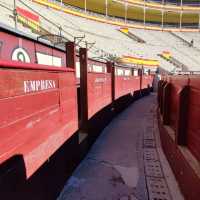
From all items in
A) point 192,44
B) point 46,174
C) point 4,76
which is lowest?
point 46,174

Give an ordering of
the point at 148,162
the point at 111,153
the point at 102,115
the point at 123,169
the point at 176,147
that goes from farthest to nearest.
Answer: the point at 102,115 → the point at 111,153 → the point at 148,162 → the point at 123,169 → the point at 176,147

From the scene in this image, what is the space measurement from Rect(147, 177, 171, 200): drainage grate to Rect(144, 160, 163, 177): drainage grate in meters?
0.18

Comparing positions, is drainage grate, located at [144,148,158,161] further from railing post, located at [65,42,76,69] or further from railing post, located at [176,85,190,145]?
railing post, located at [65,42,76,69]

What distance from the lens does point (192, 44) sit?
3409cm

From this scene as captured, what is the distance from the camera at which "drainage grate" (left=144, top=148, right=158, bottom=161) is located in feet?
14.7

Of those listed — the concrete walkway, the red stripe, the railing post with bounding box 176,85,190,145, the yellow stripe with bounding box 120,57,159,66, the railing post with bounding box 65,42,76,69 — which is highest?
the red stripe

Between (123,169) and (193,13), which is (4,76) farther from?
(193,13)

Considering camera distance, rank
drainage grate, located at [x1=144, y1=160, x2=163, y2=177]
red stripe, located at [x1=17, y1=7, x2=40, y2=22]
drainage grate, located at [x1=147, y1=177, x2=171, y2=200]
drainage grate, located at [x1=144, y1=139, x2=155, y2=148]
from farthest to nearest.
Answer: red stripe, located at [x1=17, y1=7, x2=40, y2=22] < drainage grate, located at [x1=144, y1=139, x2=155, y2=148] < drainage grate, located at [x1=144, y1=160, x2=163, y2=177] < drainage grate, located at [x1=147, y1=177, x2=171, y2=200]

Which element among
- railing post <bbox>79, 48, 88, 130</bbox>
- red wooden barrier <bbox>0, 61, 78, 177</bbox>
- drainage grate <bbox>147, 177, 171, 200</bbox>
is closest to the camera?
red wooden barrier <bbox>0, 61, 78, 177</bbox>

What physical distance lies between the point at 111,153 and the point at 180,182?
1.87 m

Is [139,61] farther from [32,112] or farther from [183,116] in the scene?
[32,112]

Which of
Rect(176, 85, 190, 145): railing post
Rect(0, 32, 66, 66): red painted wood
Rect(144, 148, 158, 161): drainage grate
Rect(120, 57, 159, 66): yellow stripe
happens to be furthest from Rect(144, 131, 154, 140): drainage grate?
Rect(120, 57, 159, 66): yellow stripe

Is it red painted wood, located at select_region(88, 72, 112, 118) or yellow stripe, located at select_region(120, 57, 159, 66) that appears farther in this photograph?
yellow stripe, located at select_region(120, 57, 159, 66)

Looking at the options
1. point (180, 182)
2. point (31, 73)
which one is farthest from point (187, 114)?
point (31, 73)
